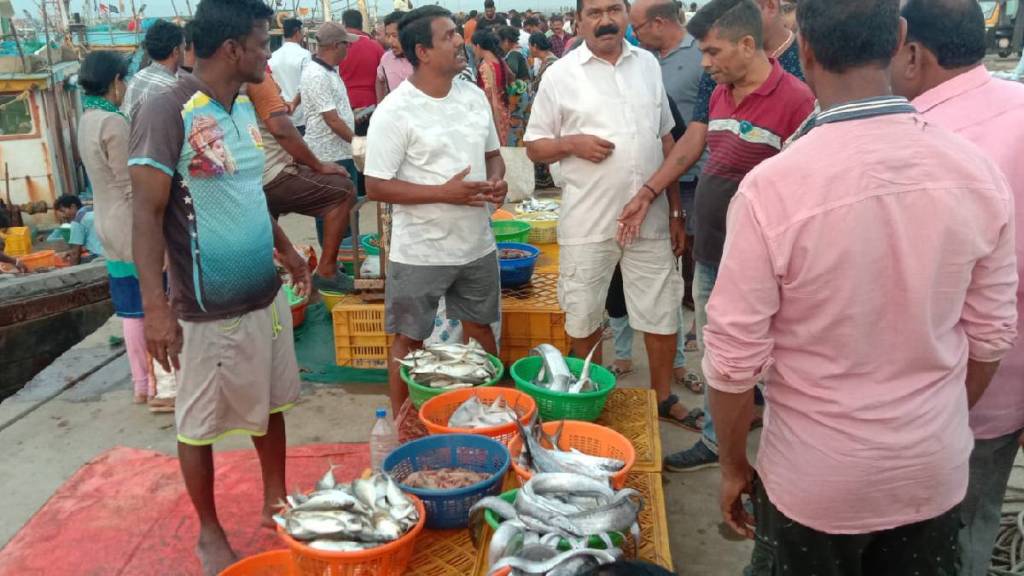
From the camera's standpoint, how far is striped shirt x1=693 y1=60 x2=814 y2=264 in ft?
11.8

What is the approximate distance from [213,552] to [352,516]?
1.12 meters

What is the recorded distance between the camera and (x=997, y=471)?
8.38 feet

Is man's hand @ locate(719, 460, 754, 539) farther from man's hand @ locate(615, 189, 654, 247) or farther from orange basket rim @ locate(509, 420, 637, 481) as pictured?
man's hand @ locate(615, 189, 654, 247)

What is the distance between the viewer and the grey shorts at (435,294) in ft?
13.2

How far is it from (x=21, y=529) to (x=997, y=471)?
13.9 feet

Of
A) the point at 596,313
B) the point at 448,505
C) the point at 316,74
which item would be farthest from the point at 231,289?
the point at 316,74

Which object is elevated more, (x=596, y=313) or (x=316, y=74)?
(x=316, y=74)

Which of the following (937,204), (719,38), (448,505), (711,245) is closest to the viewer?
(937,204)

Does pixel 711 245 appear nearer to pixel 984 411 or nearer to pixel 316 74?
pixel 984 411

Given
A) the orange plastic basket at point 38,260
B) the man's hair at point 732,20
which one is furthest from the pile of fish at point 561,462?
the orange plastic basket at point 38,260

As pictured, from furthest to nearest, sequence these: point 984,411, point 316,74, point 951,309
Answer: point 316,74 → point 984,411 → point 951,309

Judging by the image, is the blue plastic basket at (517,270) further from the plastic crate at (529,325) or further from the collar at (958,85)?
the collar at (958,85)

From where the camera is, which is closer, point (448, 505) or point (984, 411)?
point (984, 411)

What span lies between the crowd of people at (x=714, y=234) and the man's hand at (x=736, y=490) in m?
0.01
